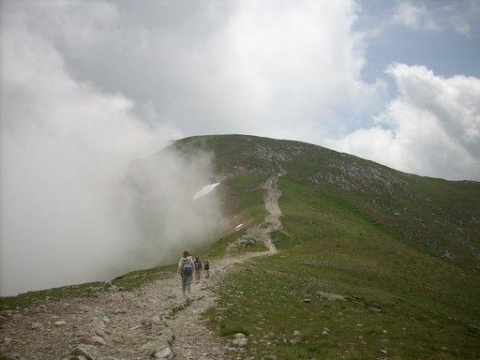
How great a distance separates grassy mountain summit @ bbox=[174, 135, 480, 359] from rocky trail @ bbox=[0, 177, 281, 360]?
1554 millimetres

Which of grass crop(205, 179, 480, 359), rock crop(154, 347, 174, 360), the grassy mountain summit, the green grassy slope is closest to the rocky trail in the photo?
rock crop(154, 347, 174, 360)

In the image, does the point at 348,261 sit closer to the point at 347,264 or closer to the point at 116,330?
the point at 347,264

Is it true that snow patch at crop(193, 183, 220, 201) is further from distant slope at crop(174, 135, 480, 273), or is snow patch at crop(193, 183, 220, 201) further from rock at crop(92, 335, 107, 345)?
rock at crop(92, 335, 107, 345)

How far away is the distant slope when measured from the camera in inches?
3484

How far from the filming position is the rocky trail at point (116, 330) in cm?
1455

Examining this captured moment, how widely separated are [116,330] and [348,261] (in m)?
39.9

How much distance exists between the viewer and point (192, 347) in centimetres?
1581

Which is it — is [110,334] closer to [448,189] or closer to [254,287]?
[254,287]

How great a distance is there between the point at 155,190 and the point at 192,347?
112 m

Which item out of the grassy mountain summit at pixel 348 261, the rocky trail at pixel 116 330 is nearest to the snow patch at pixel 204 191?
the grassy mountain summit at pixel 348 261

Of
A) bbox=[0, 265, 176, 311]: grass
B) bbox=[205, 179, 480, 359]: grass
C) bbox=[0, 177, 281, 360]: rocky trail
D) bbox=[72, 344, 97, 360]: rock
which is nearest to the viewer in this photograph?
bbox=[72, 344, 97, 360]: rock

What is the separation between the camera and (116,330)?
58.1 feet

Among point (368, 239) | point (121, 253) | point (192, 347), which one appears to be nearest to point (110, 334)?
point (192, 347)

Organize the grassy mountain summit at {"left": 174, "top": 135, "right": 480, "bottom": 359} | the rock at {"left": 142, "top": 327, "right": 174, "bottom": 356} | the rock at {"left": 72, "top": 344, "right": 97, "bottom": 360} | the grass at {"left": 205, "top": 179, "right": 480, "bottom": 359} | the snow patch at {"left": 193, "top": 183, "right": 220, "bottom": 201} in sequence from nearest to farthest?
the rock at {"left": 72, "top": 344, "right": 97, "bottom": 360}, the rock at {"left": 142, "top": 327, "right": 174, "bottom": 356}, the grass at {"left": 205, "top": 179, "right": 480, "bottom": 359}, the grassy mountain summit at {"left": 174, "top": 135, "right": 480, "bottom": 359}, the snow patch at {"left": 193, "top": 183, "right": 220, "bottom": 201}
